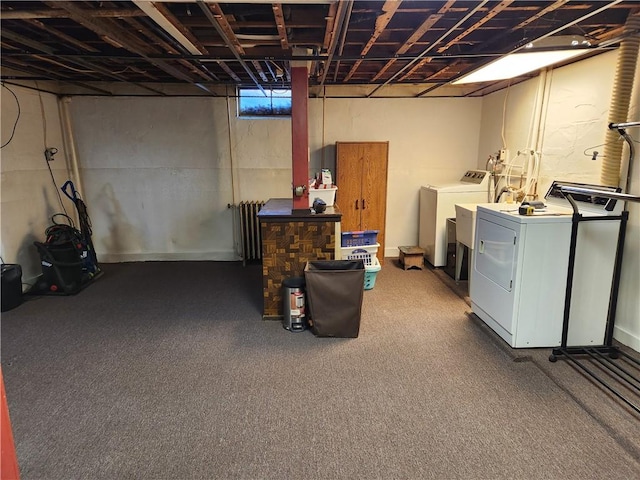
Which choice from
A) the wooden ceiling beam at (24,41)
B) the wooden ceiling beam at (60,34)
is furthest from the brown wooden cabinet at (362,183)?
the wooden ceiling beam at (24,41)

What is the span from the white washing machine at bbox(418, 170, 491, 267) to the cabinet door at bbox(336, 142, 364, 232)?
97 centimetres

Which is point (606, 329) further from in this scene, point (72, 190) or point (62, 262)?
point (72, 190)

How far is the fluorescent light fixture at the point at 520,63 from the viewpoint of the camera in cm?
296

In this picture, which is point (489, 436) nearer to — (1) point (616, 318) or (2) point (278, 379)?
(2) point (278, 379)

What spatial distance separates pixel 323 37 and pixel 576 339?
3174 mm

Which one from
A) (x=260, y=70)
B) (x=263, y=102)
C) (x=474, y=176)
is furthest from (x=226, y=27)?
(x=474, y=176)

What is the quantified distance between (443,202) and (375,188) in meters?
0.91

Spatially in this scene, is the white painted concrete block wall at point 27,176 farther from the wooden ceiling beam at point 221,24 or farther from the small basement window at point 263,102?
the wooden ceiling beam at point 221,24

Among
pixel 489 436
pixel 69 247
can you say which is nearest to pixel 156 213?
pixel 69 247

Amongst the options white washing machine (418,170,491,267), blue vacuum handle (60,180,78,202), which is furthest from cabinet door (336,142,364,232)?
blue vacuum handle (60,180,78,202)

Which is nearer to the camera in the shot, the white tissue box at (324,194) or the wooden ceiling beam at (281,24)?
the wooden ceiling beam at (281,24)

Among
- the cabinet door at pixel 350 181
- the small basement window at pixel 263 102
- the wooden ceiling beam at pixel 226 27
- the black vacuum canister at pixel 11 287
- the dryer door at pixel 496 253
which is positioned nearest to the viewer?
the wooden ceiling beam at pixel 226 27

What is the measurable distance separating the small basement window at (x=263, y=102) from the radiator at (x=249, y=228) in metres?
1.31

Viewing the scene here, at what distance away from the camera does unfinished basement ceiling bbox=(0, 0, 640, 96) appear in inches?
97.7
